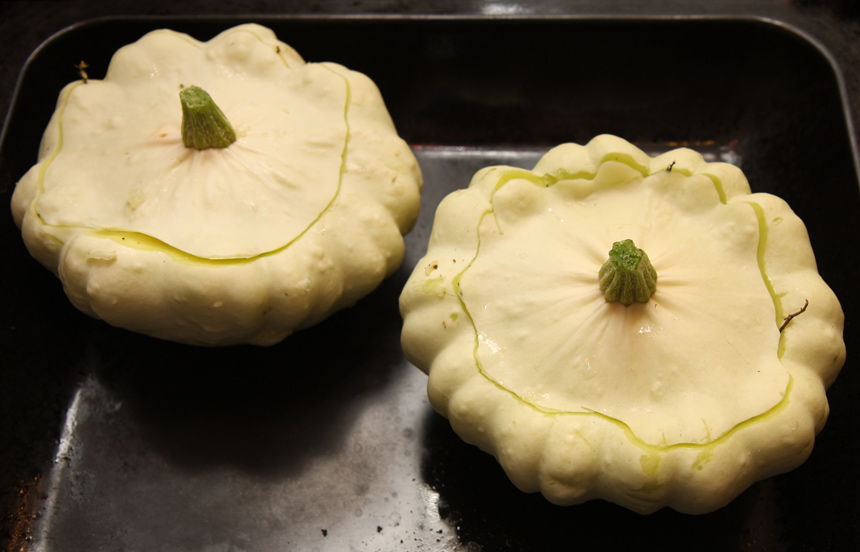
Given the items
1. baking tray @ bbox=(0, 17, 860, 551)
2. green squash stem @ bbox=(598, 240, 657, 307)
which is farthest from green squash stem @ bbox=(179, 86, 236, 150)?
green squash stem @ bbox=(598, 240, 657, 307)

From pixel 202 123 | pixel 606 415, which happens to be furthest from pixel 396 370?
pixel 202 123

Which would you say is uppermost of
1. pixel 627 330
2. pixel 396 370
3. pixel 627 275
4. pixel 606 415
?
pixel 627 275

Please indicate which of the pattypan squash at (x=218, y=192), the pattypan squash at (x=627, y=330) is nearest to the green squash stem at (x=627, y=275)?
the pattypan squash at (x=627, y=330)

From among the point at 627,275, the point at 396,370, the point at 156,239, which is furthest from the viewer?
the point at 396,370

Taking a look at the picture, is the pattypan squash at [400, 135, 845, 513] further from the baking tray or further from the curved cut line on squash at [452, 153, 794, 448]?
the baking tray

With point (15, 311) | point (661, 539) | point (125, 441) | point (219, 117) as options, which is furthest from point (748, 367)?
point (15, 311)

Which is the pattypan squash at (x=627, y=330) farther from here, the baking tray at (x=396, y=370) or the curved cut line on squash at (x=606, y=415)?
the baking tray at (x=396, y=370)

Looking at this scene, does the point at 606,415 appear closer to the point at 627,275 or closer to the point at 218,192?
the point at 627,275
